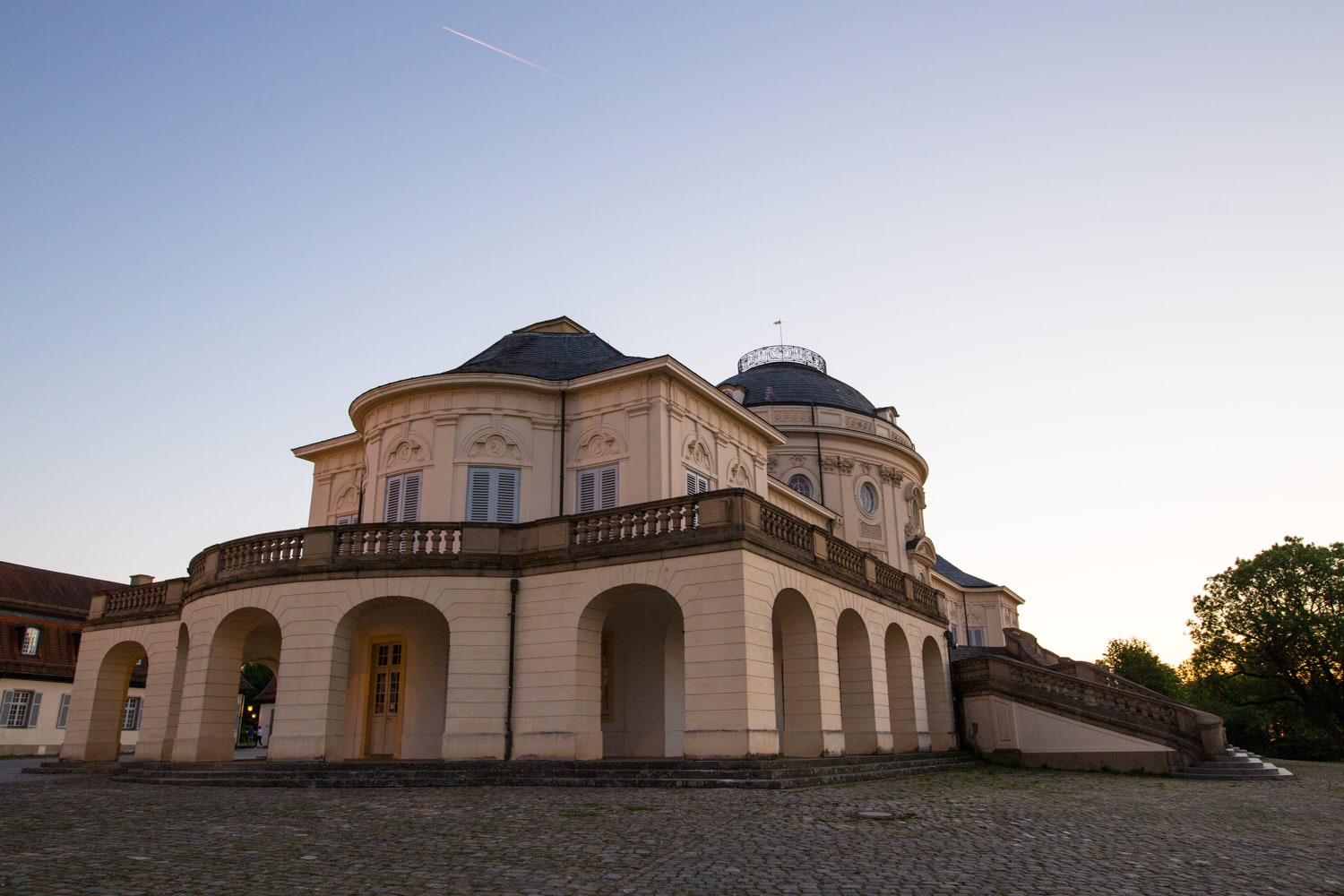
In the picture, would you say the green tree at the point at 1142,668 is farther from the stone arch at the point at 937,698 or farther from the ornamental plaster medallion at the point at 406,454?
the ornamental plaster medallion at the point at 406,454

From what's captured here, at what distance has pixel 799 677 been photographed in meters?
20.2

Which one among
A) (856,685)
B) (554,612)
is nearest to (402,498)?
(554,612)

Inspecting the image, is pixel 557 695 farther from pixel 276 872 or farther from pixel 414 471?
pixel 276 872

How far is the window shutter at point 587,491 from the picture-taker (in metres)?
24.6

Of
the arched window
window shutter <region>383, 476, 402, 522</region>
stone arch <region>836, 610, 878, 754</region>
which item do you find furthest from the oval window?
window shutter <region>383, 476, 402, 522</region>

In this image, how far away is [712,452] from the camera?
26.2 meters

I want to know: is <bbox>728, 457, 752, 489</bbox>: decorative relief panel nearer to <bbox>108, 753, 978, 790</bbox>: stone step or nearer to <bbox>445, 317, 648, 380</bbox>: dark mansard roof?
<bbox>445, 317, 648, 380</bbox>: dark mansard roof

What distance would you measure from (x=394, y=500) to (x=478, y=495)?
2.49 meters

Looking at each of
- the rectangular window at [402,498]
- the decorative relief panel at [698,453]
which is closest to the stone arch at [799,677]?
the decorative relief panel at [698,453]

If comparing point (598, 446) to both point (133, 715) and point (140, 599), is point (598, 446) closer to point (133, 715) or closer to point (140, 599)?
point (140, 599)

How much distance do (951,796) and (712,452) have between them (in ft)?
41.6

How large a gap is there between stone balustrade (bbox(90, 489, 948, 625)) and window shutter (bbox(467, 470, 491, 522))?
2.67m

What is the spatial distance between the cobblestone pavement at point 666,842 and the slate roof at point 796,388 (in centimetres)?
2927

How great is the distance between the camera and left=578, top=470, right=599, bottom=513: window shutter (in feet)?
80.8
